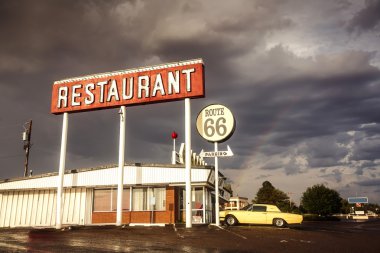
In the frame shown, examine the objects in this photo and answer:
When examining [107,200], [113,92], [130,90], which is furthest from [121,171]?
[107,200]

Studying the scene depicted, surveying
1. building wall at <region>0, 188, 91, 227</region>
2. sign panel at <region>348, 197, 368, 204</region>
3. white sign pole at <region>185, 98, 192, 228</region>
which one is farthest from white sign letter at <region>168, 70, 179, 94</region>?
sign panel at <region>348, 197, 368, 204</region>

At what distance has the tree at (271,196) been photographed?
8444cm

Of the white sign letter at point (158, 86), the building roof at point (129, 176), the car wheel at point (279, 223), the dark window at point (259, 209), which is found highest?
the white sign letter at point (158, 86)

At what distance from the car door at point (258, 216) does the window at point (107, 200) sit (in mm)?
9575

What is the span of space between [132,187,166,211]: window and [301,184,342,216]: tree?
6062 centimetres

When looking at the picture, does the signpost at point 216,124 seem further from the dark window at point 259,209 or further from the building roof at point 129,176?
the building roof at point 129,176

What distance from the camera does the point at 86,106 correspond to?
963 inches

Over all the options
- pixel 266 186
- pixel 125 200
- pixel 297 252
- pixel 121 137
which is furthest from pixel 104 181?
pixel 266 186

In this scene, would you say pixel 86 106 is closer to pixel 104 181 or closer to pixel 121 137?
pixel 121 137

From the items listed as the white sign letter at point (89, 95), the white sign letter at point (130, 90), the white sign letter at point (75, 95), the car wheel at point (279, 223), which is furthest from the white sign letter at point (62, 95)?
the car wheel at point (279, 223)

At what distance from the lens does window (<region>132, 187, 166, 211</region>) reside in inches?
1022

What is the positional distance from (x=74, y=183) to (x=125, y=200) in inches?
178

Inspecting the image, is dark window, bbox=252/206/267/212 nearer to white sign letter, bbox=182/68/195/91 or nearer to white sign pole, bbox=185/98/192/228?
white sign pole, bbox=185/98/192/228

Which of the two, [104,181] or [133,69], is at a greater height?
[133,69]
